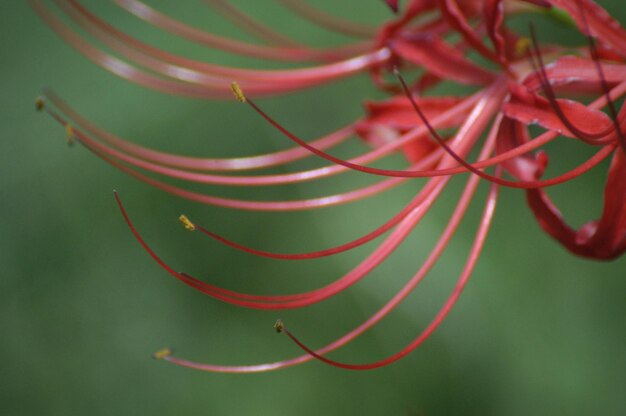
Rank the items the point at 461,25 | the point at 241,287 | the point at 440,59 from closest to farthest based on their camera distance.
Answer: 1. the point at 461,25
2. the point at 440,59
3. the point at 241,287

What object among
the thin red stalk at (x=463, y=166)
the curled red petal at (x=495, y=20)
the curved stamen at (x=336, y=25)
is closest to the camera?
the thin red stalk at (x=463, y=166)

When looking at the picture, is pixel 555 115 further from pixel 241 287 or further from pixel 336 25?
pixel 241 287

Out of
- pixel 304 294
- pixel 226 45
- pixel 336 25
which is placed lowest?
pixel 304 294

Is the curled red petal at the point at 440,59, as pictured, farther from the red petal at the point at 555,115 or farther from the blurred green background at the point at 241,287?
the blurred green background at the point at 241,287

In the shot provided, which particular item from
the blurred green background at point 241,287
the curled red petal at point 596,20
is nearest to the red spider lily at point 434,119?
the curled red petal at point 596,20

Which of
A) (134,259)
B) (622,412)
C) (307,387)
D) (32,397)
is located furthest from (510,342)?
(32,397)

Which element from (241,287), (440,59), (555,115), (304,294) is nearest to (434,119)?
(440,59)

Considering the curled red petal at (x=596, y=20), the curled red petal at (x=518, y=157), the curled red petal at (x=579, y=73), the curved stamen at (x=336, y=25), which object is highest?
the curved stamen at (x=336, y=25)

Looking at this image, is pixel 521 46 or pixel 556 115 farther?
pixel 521 46
